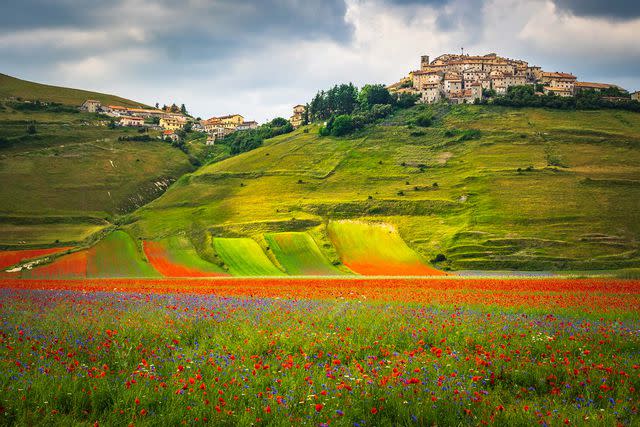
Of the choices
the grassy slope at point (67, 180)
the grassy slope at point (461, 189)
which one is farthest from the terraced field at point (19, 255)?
the grassy slope at point (461, 189)

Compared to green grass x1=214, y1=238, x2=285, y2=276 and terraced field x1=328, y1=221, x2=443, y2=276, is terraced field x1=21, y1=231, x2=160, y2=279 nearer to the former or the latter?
green grass x1=214, y1=238, x2=285, y2=276

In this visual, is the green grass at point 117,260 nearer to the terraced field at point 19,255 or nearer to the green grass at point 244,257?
the terraced field at point 19,255

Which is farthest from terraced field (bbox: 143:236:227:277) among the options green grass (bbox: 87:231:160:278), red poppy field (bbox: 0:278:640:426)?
red poppy field (bbox: 0:278:640:426)

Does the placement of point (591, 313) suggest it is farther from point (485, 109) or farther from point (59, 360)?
point (485, 109)

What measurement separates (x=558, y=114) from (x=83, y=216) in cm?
15449

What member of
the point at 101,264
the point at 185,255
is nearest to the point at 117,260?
the point at 101,264

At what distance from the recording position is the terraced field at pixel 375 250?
8012 cm

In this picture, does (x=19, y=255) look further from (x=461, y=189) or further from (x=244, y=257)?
(x=461, y=189)

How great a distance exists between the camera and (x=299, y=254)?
295ft

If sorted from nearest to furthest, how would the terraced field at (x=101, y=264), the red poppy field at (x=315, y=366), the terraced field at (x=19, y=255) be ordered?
1. the red poppy field at (x=315, y=366)
2. the terraced field at (x=101, y=264)
3. the terraced field at (x=19, y=255)

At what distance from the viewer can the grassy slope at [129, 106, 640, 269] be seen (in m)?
90.5

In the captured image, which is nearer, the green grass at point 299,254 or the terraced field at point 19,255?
the terraced field at point 19,255

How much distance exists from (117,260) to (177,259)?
9.76 meters

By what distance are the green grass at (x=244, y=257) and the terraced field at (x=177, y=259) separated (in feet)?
9.16
